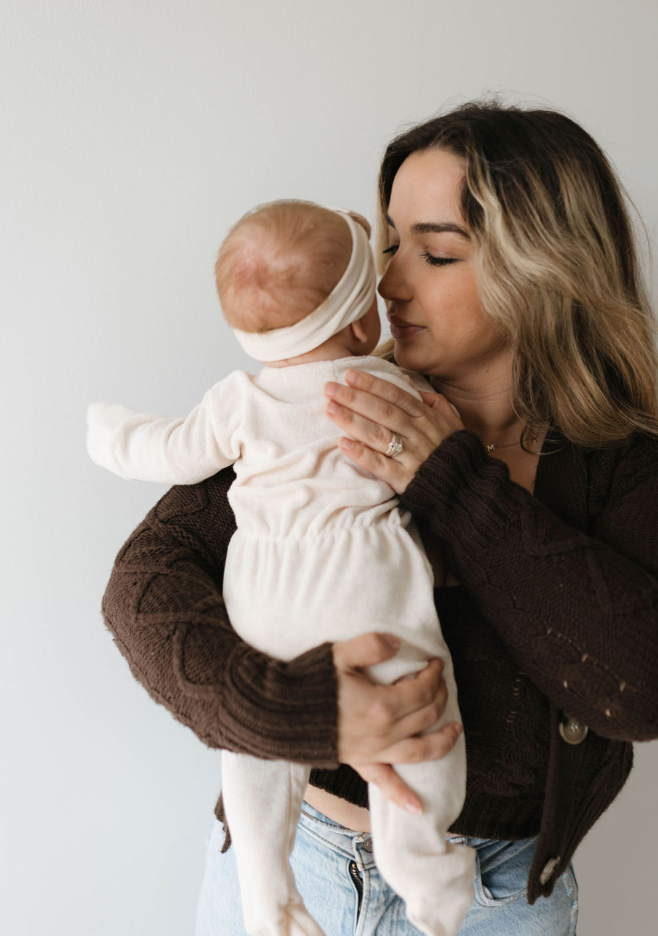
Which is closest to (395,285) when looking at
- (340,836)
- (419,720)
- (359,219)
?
(359,219)

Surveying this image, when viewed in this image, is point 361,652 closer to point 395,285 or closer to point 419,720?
point 419,720

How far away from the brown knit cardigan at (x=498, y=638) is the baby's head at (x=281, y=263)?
342 millimetres

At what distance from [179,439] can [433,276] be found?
1.91 feet

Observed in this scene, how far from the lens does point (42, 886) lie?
1996 millimetres

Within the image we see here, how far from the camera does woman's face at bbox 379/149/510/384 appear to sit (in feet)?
4.80

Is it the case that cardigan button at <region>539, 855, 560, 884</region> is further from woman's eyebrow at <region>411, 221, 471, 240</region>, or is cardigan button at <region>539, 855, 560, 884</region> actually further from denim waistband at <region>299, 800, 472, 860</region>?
woman's eyebrow at <region>411, 221, 471, 240</region>

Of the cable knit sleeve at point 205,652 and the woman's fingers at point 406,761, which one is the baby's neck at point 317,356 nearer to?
the cable knit sleeve at point 205,652

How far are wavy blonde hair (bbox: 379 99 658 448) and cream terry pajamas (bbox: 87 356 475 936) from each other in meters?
0.38

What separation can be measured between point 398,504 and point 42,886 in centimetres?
151

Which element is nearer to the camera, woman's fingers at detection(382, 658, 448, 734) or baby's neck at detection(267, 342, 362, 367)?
woman's fingers at detection(382, 658, 448, 734)

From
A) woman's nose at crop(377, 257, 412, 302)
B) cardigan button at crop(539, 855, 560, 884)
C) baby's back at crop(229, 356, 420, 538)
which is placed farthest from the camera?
woman's nose at crop(377, 257, 412, 302)

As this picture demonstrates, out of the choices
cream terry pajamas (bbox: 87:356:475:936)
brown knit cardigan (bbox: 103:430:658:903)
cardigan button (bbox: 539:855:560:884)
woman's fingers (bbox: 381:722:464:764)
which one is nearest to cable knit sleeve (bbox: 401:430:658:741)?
brown knit cardigan (bbox: 103:430:658:903)

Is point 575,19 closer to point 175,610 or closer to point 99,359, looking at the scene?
point 99,359

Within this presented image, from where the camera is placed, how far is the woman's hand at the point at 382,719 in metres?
1.10
